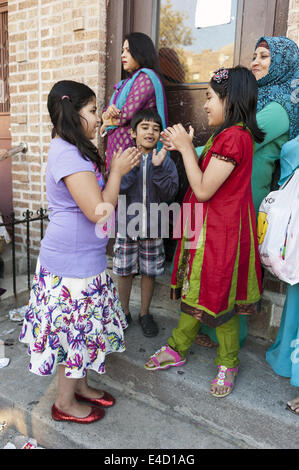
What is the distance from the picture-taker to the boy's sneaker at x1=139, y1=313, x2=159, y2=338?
9.21 ft

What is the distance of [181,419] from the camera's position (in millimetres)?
2227

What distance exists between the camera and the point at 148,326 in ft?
9.33

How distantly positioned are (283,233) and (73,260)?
1118mm

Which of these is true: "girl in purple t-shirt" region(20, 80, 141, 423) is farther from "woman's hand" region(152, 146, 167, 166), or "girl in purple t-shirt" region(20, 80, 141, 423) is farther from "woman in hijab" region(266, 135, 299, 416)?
"woman in hijab" region(266, 135, 299, 416)

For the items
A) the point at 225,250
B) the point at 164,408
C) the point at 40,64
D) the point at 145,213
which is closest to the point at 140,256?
the point at 145,213

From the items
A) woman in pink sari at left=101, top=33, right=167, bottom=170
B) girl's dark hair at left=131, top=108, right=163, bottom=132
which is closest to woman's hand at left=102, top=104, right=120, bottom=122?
woman in pink sari at left=101, top=33, right=167, bottom=170

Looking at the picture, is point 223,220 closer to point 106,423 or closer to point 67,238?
point 67,238

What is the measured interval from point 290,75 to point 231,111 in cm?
62

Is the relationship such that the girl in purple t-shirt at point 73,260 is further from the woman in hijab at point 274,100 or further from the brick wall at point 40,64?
the brick wall at point 40,64

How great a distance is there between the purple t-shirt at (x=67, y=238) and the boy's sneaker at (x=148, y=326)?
100cm

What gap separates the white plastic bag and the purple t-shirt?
36.6 inches
